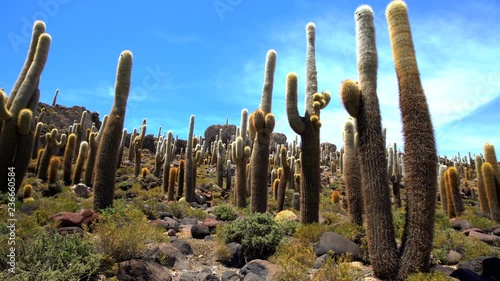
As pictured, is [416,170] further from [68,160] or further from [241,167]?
[68,160]

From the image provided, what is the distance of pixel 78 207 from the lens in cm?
1384

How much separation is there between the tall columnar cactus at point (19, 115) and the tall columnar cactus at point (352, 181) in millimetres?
12391

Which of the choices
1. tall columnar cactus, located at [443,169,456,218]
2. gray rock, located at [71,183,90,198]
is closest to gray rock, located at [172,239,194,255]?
gray rock, located at [71,183,90,198]

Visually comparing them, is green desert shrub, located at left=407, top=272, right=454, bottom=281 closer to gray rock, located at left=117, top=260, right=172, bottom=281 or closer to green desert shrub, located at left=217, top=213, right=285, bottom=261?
green desert shrub, located at left=217, top=213, right=285, bottom=261

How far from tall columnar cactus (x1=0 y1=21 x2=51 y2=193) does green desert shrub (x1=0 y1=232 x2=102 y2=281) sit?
8773 millimetres

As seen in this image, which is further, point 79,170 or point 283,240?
point 79,170

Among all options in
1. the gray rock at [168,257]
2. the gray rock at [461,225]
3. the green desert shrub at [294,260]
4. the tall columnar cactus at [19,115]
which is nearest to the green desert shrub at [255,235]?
the green desert shrub at [294,260]

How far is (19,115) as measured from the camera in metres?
14.3

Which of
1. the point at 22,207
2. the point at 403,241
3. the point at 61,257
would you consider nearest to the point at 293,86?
the point at 403,241

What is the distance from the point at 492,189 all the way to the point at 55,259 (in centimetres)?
1764

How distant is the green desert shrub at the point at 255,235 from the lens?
30.8 feet

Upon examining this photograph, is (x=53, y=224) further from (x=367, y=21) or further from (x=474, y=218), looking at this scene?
(x=474, y=218)

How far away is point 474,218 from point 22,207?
17.6 metres

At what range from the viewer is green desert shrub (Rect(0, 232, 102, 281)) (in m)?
5.52
